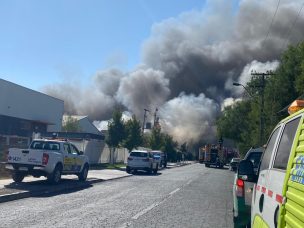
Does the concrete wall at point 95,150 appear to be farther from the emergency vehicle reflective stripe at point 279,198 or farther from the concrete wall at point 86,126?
the emergency vehicle reflective stripe at point 279,198

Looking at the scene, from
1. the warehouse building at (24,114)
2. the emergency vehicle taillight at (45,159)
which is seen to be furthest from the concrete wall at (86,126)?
the emergency vehicle taillight at (45,159)

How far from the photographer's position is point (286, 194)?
3.21m

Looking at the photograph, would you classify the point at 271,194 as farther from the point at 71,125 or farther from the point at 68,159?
the point at 71,125

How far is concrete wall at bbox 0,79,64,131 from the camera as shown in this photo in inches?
1315

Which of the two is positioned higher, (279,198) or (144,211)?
(279,198)

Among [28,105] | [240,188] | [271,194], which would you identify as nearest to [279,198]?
[271,194]

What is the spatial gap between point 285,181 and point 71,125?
6520 centimetres

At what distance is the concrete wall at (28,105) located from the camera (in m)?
33.4

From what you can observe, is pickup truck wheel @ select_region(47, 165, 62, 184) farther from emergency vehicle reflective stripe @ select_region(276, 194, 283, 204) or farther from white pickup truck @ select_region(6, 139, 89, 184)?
emergency vehicle reflective stripe @ select_region(276, 194, 283, 204)

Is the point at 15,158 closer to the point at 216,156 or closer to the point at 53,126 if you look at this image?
the point at 53,126

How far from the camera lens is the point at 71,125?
67.2 meters

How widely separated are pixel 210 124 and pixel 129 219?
83.8 meters

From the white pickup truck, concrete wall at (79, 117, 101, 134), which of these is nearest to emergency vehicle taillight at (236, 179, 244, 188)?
the white pickup truck

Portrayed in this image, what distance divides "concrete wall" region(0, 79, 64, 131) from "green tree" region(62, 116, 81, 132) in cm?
2323
